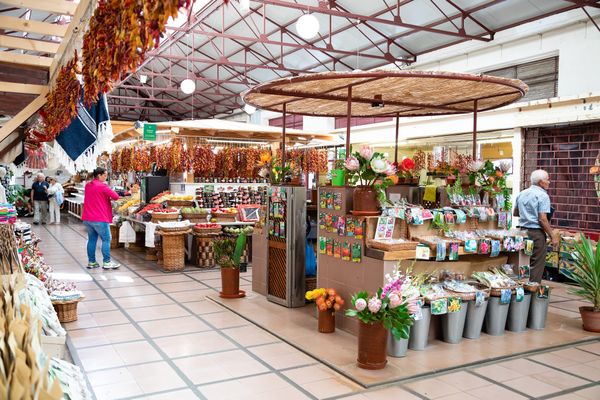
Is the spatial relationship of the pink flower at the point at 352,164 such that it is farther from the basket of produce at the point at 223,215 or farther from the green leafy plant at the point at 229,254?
the basket of produce at the point at 223,215

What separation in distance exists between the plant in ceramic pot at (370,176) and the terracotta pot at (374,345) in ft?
4.01

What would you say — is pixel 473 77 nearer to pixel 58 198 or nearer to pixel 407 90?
pixel 407 90

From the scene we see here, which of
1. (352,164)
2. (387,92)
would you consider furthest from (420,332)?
(387,92)

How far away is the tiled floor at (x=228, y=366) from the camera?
387 cm

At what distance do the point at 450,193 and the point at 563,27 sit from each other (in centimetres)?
577

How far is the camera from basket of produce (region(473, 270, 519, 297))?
522cm

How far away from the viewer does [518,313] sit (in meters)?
5.40

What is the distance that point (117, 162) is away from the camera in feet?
41.2

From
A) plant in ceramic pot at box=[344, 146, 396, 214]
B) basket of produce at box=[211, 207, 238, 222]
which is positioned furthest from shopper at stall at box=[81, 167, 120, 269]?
plant in ceramic pot at box=[344, 146, 396, 214]

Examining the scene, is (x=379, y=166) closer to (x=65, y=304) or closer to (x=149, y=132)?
(x=65, y=304)

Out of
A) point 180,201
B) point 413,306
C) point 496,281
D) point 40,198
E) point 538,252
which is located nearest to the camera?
point 413,306

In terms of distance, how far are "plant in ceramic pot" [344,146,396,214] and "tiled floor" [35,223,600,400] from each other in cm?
141

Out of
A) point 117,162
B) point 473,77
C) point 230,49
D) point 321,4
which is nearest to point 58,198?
point 117,162

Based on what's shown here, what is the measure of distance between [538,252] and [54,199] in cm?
1461
